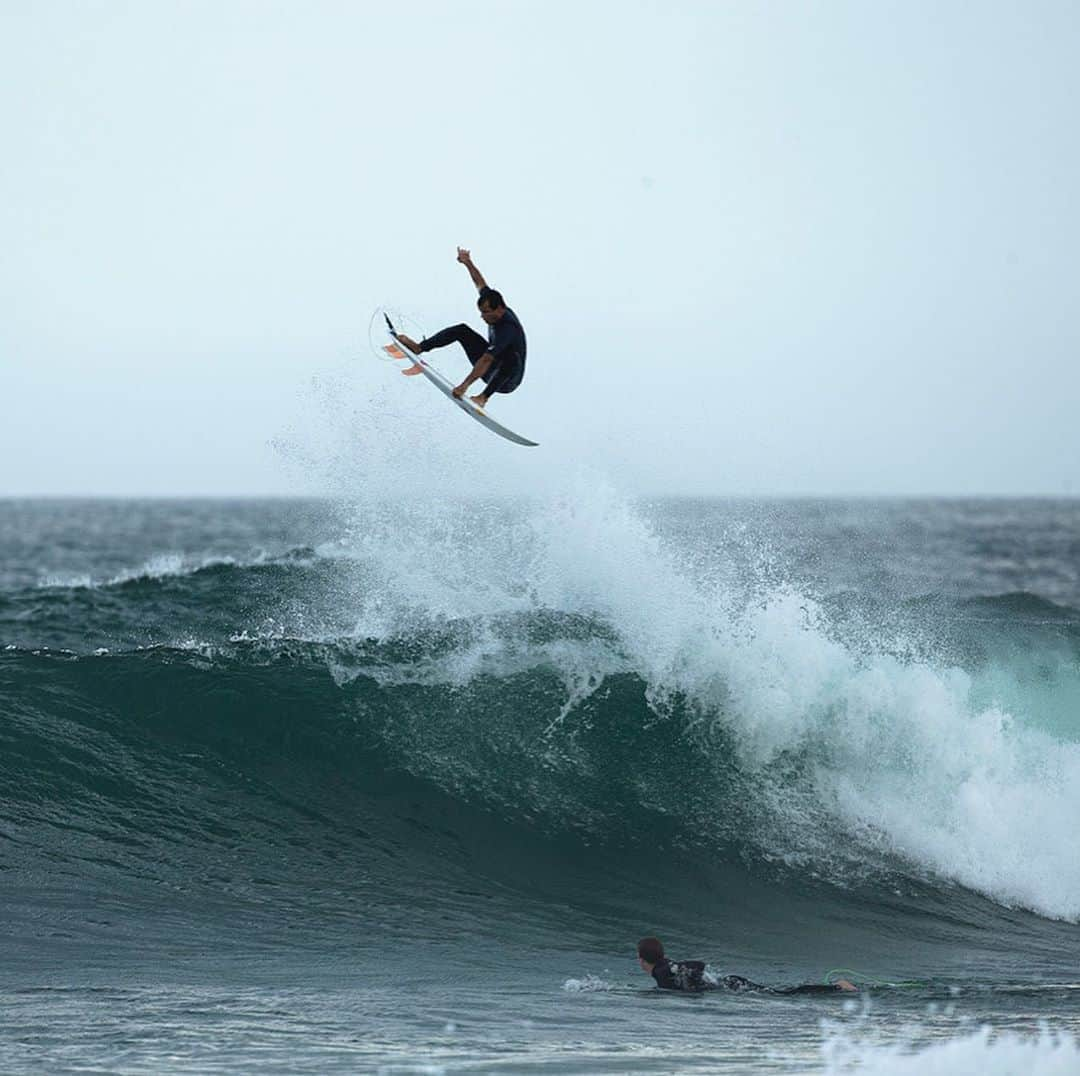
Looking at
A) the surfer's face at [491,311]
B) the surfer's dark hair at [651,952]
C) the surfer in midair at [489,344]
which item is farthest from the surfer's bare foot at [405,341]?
the surfer's dark hair at [651,952]

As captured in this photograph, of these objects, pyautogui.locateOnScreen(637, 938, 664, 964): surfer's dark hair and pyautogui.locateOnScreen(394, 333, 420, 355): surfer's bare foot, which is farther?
pyautogui.locateOnScreen(394, 333, 420, 355): surfer's bare foot

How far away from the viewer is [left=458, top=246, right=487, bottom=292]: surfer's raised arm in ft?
34.9

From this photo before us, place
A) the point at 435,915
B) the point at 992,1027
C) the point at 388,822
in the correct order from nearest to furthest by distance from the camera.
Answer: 1. the point at 992,1027
2. the point at 435,915
3. the point at 388,822

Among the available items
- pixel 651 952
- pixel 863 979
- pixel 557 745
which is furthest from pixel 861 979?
pixel 557 745

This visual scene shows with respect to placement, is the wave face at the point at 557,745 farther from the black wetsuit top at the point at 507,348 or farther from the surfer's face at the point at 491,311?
the surfer's face at the point at 491,311

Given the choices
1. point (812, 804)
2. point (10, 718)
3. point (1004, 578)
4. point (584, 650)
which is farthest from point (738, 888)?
point (1004, 578)

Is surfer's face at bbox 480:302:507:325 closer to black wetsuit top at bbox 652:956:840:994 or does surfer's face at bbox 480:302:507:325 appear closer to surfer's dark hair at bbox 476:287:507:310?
surfer's dark hair at bbox 476:287:507:310

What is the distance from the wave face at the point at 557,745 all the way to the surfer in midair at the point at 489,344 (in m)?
3.03

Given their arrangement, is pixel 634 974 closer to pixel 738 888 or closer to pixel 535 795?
pixel 738 888

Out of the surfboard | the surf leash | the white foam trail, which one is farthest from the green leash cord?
the surfboard

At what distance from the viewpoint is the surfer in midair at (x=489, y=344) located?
11.1m

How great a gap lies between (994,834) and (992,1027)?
4.64 m

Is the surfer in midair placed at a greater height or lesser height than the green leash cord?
greater

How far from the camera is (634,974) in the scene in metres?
8.95
